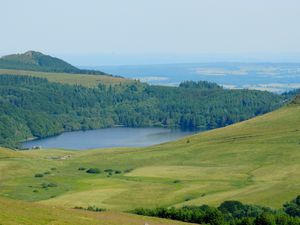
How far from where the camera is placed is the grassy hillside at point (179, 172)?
103 metres

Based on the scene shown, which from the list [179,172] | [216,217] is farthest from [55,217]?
[179,172]

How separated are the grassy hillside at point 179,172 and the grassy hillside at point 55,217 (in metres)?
31.2

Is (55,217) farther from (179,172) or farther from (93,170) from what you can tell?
(93,170)

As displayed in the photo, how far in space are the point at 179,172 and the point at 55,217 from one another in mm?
82038

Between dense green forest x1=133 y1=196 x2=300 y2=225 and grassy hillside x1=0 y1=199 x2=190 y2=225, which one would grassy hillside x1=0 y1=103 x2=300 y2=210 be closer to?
dense green forest x1=133 y1=196 x2=300 y2=225

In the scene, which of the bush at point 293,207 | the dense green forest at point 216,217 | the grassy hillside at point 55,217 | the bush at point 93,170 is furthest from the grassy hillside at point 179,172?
the grassy hillside at point 55,217

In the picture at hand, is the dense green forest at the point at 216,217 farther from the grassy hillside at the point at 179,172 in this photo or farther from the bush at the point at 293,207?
the grassy hillside at the point at 179,172

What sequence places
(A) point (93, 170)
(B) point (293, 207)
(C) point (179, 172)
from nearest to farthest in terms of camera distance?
(B) point (293, 207)
(C) point (179, 172)
(A) point (93, 170)

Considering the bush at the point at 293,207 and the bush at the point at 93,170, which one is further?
the bush at the point at 93,170

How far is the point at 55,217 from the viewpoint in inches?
2021

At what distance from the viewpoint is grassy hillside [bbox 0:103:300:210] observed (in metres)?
103

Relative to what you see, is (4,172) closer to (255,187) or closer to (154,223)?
(255,187)

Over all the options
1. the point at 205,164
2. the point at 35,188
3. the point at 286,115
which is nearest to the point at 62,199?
the point at 35,188

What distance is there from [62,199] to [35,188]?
14417 mm
